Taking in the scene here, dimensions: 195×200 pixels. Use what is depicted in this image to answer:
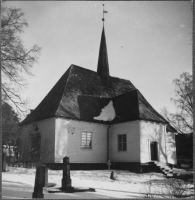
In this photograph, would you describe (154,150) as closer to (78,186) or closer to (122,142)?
(122,142)

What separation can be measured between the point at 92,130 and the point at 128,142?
3.28 m

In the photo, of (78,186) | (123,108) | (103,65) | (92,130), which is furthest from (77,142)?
(103,65)

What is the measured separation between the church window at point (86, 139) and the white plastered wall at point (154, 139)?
4405 mm

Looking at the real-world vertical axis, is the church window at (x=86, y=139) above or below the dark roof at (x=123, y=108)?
below

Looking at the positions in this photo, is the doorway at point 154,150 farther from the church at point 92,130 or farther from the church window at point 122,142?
the church window at point 122,142

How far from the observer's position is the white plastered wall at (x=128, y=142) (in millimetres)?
19298

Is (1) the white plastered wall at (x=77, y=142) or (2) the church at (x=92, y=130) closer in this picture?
(1) the white plastered wall at (x=77, y=142)

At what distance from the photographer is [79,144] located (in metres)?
19.8

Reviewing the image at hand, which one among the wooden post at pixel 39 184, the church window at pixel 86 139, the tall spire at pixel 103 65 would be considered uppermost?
the tall spire at pixel 103 65

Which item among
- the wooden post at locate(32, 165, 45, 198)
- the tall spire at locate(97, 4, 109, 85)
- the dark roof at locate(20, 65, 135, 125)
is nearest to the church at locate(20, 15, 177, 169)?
Result: the dark roof at locate(20, 65, 135, 125)

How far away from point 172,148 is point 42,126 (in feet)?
39.6

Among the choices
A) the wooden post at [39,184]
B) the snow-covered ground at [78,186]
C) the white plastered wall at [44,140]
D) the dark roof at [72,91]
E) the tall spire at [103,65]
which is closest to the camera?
the wooden post at [39,184]

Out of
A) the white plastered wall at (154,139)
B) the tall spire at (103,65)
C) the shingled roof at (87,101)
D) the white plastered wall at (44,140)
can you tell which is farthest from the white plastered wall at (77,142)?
the tall spire at (103,65)

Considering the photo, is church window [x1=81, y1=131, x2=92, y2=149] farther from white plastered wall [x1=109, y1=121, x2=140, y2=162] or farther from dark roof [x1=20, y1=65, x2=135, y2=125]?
white plastered wall [x1=109, y1=121, x2=140, y2=162]
